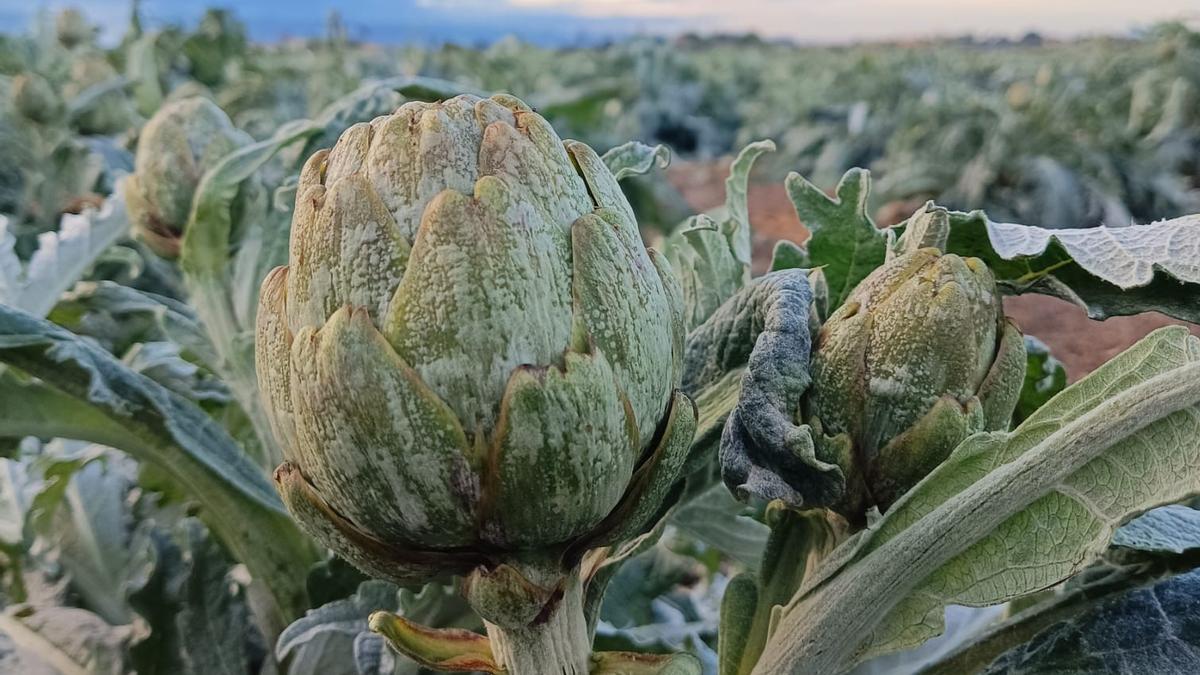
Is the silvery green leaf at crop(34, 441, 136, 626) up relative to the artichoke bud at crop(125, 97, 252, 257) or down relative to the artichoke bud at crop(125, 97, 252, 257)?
down

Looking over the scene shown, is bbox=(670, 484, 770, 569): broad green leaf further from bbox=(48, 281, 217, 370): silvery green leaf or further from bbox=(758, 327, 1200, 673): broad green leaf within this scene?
bbox=(48, 281, 217, 370): silvery green leaf

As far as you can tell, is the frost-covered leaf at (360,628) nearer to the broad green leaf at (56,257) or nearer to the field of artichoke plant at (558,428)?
the field of artichoke plant at (558,428)

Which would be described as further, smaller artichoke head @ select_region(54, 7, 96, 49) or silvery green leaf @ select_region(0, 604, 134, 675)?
smaller artichoke head @ select_region(54, 7, 96, 49)

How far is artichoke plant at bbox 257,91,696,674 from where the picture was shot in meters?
0.42

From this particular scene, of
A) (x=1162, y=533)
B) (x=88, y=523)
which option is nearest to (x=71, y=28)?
(x=88, y=523)

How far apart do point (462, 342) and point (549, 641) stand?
7.2 inches

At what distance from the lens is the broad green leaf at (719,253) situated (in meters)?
0.72

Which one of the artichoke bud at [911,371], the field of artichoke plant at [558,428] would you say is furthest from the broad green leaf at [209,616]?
the artichoke bud at [911,371]

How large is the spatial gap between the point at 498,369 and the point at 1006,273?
13.9 inches

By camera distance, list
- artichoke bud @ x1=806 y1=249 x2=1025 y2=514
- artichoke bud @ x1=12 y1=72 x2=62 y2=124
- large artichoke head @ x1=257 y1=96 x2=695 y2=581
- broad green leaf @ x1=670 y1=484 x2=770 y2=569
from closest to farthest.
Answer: large artichoke head @ x1=257 y1=96 x2=695 y2=581 < artichoke bud @ x1=806 y1=249 x2=1025 y2=514 < broad green leaf @ x1=670 y1=484 x2=770 y2=569 < artichoke bud @ x1=12 y1=72 x2=62 y2=124

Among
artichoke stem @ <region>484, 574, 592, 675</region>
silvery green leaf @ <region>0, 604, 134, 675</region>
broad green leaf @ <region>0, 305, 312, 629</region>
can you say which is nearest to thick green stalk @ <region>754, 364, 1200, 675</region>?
artichoke stem @ <region>484, 574, 592, 675</region>

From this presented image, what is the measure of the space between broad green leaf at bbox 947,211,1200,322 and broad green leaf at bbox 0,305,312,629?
57cm

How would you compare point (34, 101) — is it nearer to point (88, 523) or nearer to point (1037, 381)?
point (88, 523)

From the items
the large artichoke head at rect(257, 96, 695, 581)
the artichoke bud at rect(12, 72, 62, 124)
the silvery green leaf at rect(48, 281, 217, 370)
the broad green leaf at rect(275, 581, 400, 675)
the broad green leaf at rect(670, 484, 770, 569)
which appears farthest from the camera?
the artichoke bud at rect(12, 72, 62, 124)
